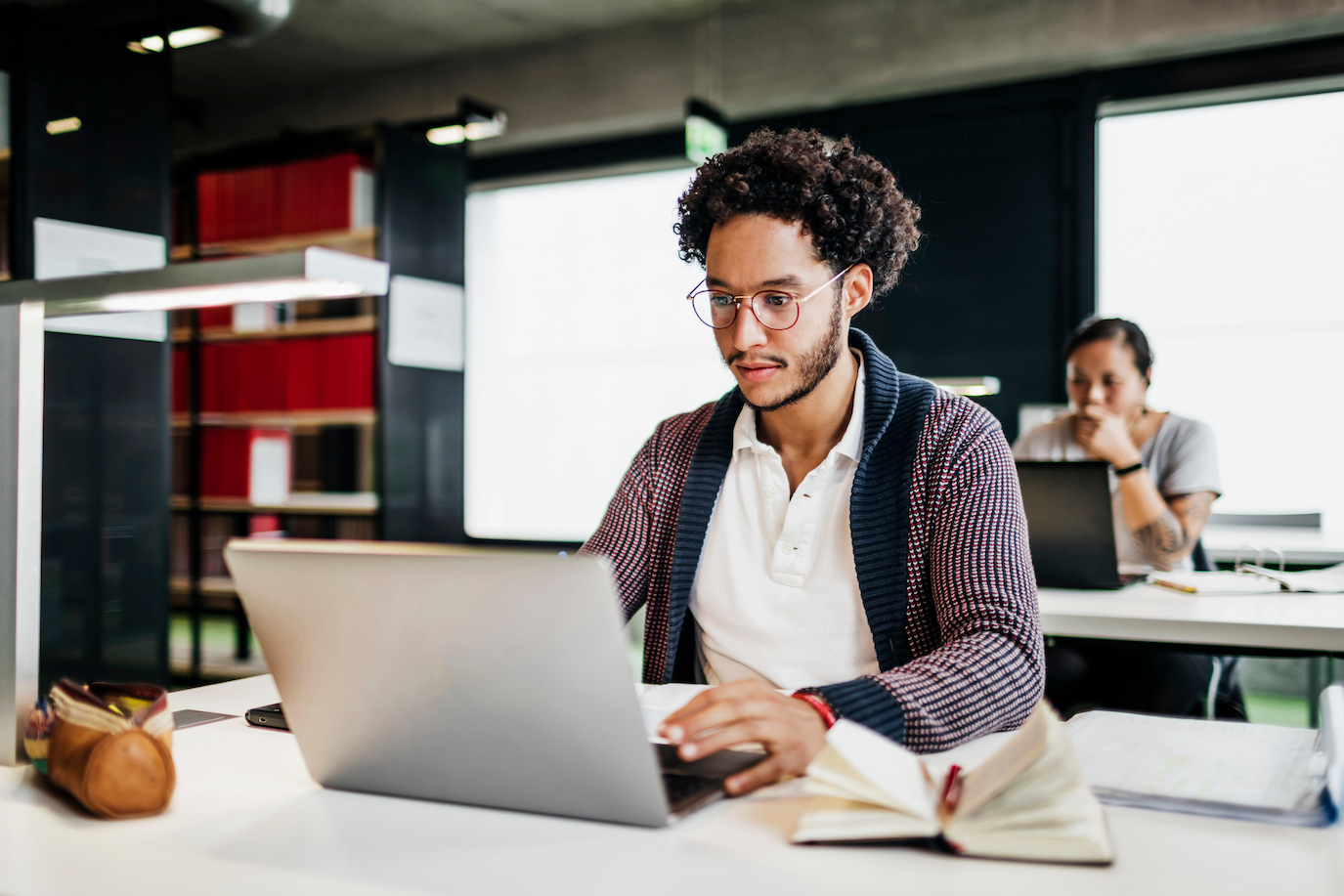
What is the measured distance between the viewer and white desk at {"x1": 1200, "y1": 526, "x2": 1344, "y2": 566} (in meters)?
3.15

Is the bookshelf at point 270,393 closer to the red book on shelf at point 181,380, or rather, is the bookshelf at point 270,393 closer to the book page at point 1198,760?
the red book on shelf at point 181,380

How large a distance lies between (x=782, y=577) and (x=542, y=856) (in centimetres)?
72

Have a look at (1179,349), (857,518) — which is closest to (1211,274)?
(1179,349)

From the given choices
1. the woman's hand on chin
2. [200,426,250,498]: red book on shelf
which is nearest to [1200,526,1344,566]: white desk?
the woman's hand on chin

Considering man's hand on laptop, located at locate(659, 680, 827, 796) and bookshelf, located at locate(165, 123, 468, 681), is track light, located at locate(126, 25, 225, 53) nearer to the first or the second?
bookshelf, located at locate(165, 123, 468, 681)

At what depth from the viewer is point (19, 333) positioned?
105 centimetres

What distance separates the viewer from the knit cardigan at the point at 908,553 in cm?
105

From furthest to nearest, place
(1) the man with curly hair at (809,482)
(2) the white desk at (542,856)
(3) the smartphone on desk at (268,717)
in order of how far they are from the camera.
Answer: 1. (1) the man with curly hair at (809,482)
2. (3) the smartphone on desk at (268,717)
3. (2) the white desk at (542,856)

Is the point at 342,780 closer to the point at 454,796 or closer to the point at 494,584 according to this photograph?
the point at 454,796

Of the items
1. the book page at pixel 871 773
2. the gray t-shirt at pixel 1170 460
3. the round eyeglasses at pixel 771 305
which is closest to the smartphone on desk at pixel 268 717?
the book page at pixel 871 773

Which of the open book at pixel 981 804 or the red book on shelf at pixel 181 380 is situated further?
the red book on shelf at pixel 181 380

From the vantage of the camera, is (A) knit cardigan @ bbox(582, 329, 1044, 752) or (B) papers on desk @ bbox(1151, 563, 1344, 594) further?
(B) papers on desk @ bbox(1151, 563, 1344, 594)

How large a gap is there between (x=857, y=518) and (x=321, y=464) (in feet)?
12.3

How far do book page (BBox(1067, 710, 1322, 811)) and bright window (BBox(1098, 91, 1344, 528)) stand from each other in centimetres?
322
